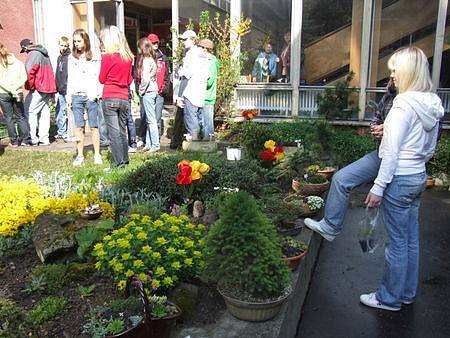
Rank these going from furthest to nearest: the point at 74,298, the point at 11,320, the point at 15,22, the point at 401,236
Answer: the point at 15,22
the point at 401,236
the point at 74,298
the point at 11,320

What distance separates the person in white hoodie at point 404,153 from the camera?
11.0ft

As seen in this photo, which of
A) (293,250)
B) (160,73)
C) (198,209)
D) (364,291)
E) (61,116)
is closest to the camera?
(293,250)

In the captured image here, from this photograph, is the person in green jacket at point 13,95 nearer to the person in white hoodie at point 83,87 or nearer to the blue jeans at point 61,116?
the blue jeans at point 61,116

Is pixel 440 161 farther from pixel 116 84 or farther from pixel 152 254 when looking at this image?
Result: pixel 152 254

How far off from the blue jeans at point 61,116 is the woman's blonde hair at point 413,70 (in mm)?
8788

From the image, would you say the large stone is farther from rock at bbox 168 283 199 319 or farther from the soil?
rock at bbox 168 283 199 319

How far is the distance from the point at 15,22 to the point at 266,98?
22.4 feet

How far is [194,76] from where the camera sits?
838 cm

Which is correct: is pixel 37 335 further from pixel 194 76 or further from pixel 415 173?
pixel 194 76

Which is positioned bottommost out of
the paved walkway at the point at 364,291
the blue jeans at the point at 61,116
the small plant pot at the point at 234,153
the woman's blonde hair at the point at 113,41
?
the paved walkway at the point at 364,291

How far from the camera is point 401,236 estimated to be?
3570 millimetres

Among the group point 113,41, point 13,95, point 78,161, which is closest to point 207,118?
point 78,161

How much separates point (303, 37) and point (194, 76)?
3.81m

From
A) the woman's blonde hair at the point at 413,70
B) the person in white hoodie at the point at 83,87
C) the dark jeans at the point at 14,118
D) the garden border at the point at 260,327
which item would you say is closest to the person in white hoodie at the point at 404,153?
the woman's blonde hair at the point at 413,70
